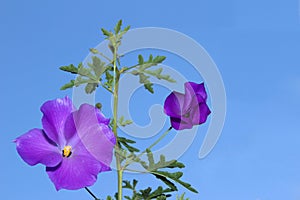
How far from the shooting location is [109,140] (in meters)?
1.51

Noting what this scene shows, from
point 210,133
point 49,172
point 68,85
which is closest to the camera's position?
point 49,172

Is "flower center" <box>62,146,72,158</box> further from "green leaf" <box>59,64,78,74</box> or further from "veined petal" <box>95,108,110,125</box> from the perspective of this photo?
"green leaf" <box>59,64,78,74</box>

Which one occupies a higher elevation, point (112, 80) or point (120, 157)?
point (112, 80)

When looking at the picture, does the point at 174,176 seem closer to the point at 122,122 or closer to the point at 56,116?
the point at 122,122

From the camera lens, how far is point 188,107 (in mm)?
1755

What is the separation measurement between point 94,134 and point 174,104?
35 cm

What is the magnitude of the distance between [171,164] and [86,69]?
435 mm

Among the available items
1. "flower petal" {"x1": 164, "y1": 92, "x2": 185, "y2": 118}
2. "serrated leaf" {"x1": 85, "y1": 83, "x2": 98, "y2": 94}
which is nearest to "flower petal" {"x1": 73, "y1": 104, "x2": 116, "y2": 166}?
"serrated leaf" {"x1": 85, "y1": 83, "x2": 98, "y2": 94}

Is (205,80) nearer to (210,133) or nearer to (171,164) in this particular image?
(210,133)

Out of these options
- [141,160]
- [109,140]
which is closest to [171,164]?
[141,160]

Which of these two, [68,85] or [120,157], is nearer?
[120,157]

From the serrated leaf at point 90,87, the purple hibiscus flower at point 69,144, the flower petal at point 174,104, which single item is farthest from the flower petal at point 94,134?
the flower petal at point 174,104

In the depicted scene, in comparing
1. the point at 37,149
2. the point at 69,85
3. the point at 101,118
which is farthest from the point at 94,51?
the point at 37,149

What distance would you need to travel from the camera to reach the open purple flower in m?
1.75
